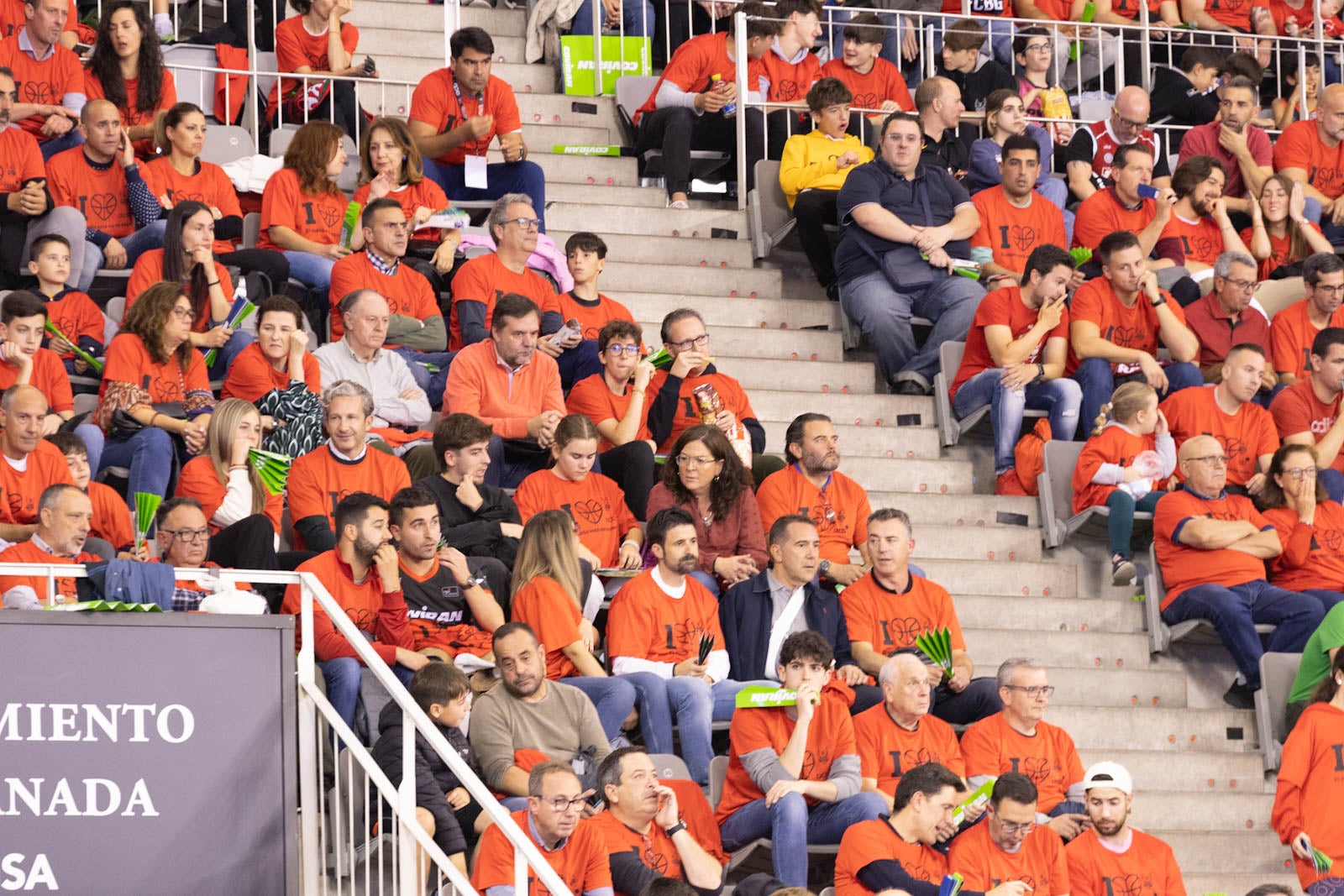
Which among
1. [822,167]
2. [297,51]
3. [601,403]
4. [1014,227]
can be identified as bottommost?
[601,403]

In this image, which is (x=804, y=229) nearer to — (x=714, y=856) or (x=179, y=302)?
(x=179, y=302)

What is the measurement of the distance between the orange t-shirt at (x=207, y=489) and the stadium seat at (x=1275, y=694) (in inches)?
156

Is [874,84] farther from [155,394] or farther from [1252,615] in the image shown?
[155,394]

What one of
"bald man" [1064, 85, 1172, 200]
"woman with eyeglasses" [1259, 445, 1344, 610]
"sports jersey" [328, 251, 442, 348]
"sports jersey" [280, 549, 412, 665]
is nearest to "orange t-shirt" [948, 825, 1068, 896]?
"sports jersey" [280, 549, 412, 665]

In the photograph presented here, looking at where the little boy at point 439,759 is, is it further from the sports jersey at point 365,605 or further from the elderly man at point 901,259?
the elderly man at point 901,259

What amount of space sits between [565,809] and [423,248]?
4287mm

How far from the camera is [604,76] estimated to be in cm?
1231

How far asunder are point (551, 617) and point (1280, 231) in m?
5.62

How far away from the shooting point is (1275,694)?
9070 millimetres

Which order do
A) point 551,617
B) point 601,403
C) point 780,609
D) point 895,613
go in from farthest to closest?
point 601,403 < point 895,613 < point 780,609 < point 551,617

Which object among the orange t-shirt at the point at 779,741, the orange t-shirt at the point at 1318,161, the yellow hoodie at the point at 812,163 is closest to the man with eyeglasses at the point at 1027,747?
the orange t-shirt at the point at 779,741

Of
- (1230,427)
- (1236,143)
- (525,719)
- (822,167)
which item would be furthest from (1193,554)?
(1236,143)

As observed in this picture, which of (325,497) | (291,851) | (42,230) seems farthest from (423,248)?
(291,851)

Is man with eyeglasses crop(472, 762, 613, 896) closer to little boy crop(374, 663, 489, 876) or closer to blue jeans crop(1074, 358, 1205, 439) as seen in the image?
little boy crop(374, 663, 489, 876)
